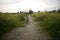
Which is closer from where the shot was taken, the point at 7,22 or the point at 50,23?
the point at 50,23

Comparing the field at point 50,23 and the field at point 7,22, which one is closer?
the field at point 50,23

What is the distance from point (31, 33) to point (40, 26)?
415 mm

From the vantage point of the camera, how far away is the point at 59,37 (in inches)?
122

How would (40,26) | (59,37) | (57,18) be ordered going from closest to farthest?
(59,37) < (57,18) < (40,26)

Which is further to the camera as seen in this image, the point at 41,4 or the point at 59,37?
the point at 41,4

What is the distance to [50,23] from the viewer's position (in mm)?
3510

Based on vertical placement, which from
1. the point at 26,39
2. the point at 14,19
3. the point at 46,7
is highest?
the point at 46,7

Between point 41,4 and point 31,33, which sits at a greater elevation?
point 41,4

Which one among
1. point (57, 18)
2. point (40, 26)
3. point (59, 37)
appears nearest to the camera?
point (59, 37)

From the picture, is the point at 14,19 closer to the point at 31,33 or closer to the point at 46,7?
the point at 31,33

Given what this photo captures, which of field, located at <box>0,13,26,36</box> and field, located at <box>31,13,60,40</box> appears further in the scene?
field, located at <box>0,13,26,36</box>

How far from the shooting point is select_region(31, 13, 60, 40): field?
3207 mm

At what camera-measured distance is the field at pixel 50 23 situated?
10.5 ft

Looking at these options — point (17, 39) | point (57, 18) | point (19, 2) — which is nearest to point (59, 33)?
point (57, 18)
